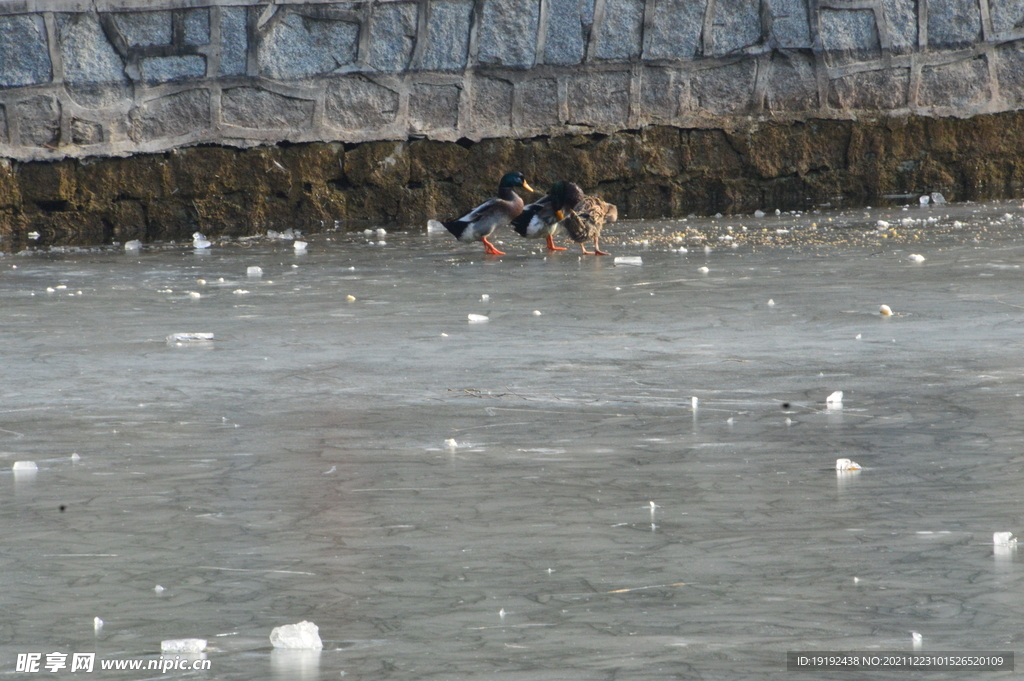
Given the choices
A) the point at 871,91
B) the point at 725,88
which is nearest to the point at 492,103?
the point at 725,88

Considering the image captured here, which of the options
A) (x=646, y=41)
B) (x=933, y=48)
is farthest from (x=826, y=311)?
(x=933, y=48)

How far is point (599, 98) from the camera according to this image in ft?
38.8

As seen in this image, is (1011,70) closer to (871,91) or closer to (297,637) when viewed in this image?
(871,91)

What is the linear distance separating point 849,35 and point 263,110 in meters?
4.55

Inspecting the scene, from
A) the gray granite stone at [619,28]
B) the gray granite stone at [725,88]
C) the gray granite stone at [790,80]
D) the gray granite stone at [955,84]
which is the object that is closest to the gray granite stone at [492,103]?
the gray granite stone at [619,28]

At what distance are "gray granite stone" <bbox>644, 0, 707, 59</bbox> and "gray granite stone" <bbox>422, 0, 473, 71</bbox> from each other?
1421mm

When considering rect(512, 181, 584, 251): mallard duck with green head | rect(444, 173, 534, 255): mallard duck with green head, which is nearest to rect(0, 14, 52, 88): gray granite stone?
rect(444, 173, 534, 255): mallard duck with green head

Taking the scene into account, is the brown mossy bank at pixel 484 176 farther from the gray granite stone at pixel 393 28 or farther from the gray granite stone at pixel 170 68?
the gray granite stone at pixel 393 28

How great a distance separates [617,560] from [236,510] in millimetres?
1002

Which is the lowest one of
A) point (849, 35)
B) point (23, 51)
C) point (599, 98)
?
point (599, 98)

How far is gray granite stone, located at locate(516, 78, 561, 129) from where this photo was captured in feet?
38.2

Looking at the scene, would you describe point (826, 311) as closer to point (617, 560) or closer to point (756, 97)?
point (617, 560)

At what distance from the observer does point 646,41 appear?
1172 cm

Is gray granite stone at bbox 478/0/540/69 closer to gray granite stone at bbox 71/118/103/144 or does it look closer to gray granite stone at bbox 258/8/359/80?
gray granite stone at bbox 258/8/359/80
